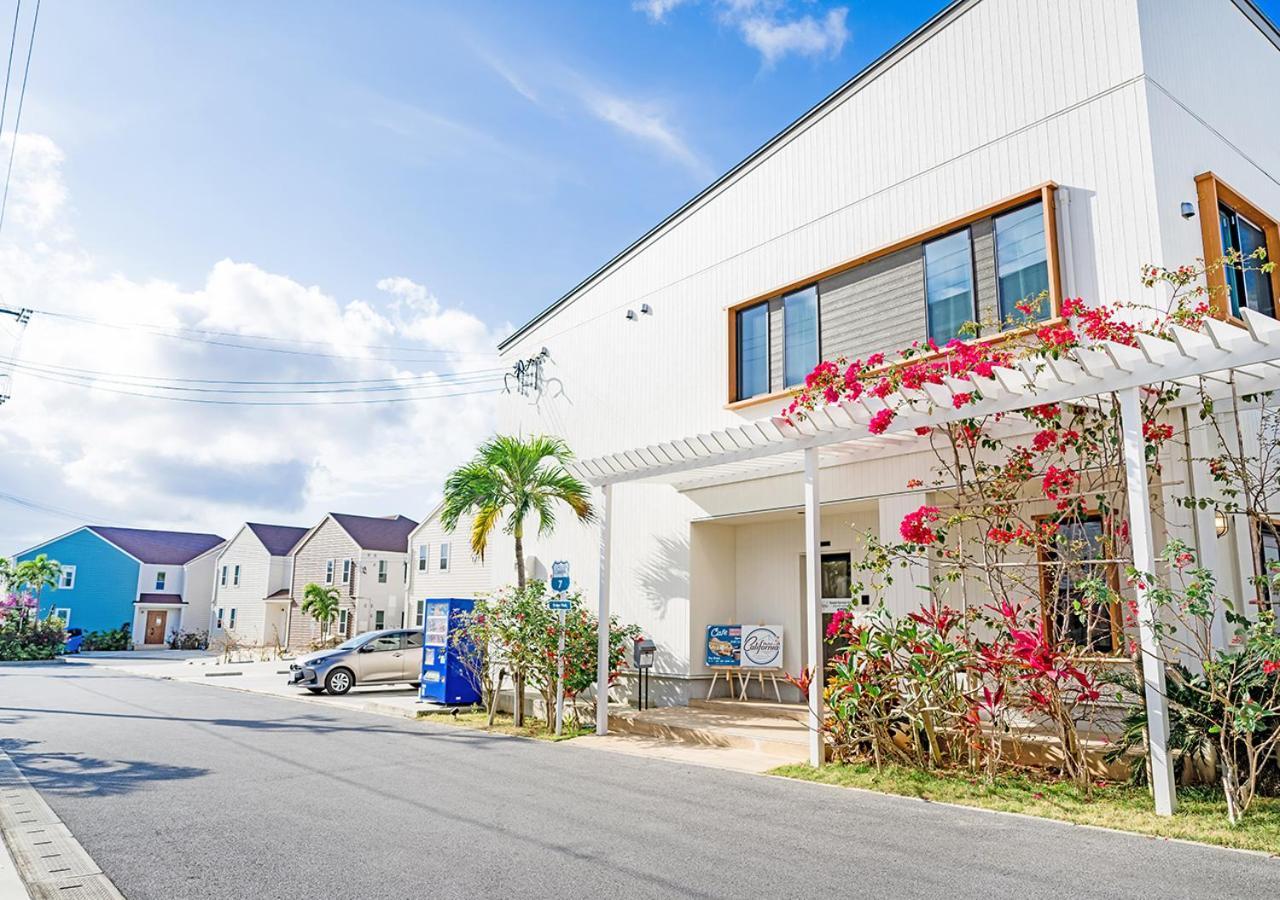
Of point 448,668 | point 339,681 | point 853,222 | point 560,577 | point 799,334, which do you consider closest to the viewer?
point 560,577

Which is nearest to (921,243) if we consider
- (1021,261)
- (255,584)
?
(1021,261)

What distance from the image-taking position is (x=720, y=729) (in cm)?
1058

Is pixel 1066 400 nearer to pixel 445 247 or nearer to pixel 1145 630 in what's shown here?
pixel 1145 630

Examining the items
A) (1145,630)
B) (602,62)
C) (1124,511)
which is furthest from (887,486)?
(602,62)

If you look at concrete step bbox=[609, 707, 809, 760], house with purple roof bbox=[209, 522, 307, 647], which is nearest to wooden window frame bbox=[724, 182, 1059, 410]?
concrete step bbox=[609, 707, 809, 760]

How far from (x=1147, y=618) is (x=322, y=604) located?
33.5 metres

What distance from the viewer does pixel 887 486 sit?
1089 centimetres

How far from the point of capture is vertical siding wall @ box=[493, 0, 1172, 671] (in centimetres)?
909

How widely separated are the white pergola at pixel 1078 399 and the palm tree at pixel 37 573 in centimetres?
4218

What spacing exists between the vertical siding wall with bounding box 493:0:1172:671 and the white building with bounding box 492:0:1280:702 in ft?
0.10

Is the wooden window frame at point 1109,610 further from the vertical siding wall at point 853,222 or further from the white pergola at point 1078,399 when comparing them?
the vertical siding wall at point 853,222

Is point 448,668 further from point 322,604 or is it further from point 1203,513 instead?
point 322,604

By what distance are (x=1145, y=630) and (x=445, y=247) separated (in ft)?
41.8

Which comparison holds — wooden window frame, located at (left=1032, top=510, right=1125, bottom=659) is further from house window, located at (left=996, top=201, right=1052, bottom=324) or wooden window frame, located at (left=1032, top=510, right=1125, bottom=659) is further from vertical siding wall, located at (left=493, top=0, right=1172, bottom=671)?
vertical siding wall, located at (left=493, top=0, right=1172, bottom=671)
